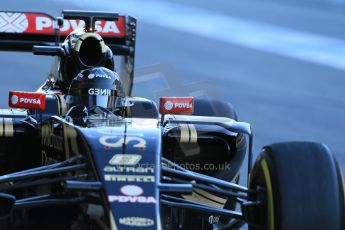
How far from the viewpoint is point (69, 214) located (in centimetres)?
575

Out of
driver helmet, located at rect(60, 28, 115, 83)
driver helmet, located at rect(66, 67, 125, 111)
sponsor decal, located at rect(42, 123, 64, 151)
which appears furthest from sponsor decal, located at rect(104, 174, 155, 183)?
driver helmet, located at rect(60, 28, 115, 83)

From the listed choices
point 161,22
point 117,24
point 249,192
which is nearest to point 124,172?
point 249,192

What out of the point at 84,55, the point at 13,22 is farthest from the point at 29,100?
the point at 13,22

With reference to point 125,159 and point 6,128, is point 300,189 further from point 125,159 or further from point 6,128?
point 6,128

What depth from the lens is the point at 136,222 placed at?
446 centimetres

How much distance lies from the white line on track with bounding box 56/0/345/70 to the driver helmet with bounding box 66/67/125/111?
28.5 feet

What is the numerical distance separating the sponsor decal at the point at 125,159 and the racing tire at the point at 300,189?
0.70 meters

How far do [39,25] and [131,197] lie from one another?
13.1 ft

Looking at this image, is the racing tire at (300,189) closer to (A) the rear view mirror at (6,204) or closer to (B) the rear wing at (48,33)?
(A) the rear view mirror at (6,204)

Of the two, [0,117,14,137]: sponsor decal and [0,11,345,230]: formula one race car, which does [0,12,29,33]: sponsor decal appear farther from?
[0,117,14,137]: sponsor decal

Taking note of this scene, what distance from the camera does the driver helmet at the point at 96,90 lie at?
6.27 m

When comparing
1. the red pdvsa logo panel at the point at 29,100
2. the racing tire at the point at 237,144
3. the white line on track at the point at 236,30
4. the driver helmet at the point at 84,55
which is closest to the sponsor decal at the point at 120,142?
the racing tire at the point at 237,144

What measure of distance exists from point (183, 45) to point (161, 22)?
1.77 m

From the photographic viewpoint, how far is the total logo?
4570 mm
